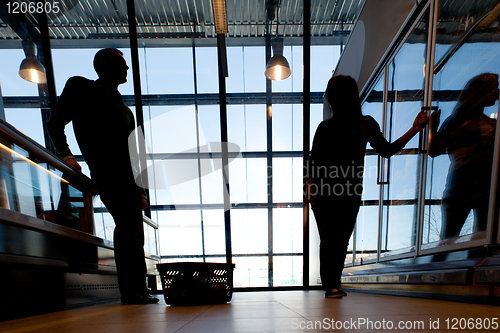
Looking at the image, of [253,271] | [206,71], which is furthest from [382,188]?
[206,71]

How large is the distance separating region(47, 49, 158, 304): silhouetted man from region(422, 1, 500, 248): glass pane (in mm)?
1948

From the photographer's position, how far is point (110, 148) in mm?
1745

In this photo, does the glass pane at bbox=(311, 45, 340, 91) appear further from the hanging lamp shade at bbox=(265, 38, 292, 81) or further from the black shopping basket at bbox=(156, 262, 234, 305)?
the black shopping basket at bbox=(156, 262, 234, 305)

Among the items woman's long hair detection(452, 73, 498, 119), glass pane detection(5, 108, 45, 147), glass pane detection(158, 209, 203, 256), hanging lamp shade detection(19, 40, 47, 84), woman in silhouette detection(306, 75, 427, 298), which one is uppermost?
hanging lamp shade detection(19, 40, 47, 84)

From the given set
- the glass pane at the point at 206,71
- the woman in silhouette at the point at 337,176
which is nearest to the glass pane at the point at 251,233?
the glass pane at the point at 206,71

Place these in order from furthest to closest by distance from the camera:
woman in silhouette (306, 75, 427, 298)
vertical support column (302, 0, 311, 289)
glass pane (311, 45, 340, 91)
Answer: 1. glass pane (311, 45, 340, 91)
2. vertical support column (302, 0, 311, 289)
3. woman in silhouette (306, 75, 427, 298)

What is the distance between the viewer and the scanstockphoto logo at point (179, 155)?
6.31 meters

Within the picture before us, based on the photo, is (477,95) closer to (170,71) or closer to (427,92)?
(427,92)

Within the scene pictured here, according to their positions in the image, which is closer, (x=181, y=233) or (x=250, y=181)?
(x=250, y=181)

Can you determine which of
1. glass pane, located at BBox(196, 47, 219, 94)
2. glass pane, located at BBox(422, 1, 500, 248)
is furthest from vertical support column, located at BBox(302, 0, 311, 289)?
glass pane, located at BBox(196, 47, 219, 94)

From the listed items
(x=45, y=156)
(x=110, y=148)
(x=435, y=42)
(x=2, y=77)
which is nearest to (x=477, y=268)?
(x=435, y=42)

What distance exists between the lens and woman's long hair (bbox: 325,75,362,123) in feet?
6.07

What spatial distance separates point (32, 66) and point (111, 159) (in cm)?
330

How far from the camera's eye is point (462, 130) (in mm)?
1779
